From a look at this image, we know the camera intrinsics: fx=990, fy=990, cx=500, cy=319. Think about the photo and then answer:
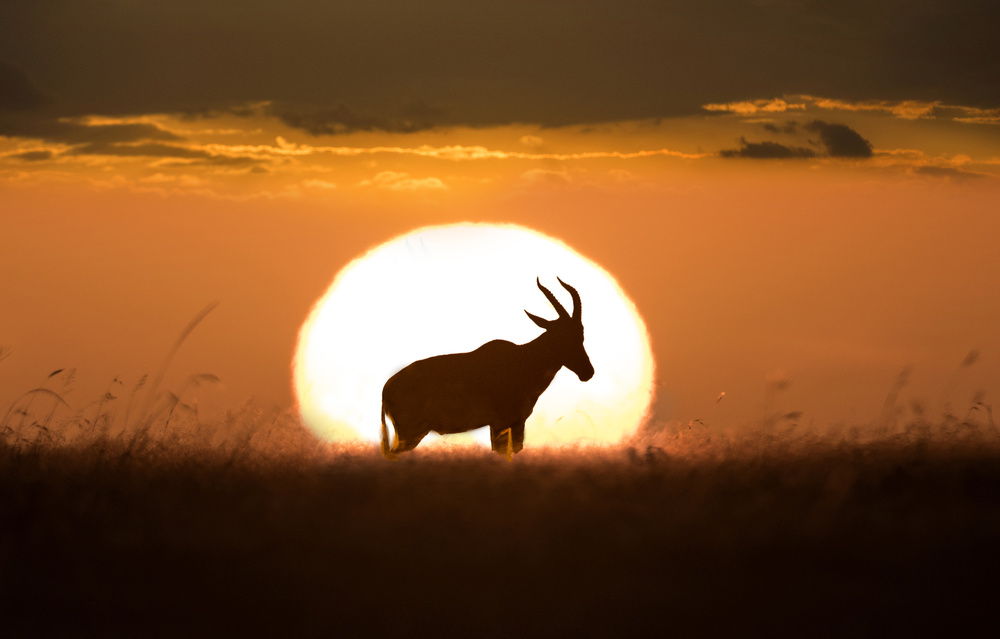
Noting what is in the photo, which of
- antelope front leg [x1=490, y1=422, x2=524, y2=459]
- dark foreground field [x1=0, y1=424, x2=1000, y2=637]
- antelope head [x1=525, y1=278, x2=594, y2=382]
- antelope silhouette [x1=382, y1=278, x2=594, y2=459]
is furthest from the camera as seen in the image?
antelope head [x1=525, y1=278, x2=594, y2=382]

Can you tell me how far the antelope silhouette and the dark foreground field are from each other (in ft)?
4.72

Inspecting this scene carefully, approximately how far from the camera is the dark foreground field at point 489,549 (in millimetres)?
4664

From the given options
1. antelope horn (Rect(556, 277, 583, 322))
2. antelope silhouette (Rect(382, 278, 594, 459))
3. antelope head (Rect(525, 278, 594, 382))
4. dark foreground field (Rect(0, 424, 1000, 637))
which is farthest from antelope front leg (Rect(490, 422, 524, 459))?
dark foreground field (Rect(0, 424, 1000, 637))

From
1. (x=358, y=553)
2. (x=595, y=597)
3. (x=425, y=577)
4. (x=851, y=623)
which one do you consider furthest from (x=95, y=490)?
(x=851, y=623)

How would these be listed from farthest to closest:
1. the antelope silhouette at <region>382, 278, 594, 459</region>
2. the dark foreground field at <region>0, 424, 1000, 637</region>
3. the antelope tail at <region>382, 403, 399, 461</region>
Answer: the antelope silhouette at <region>382, 278, 594, 459</region> → the antelope tail at <region>382, 403, 399, 461</region> → the dark foreground field at <region>0, 424, 1000, 637</region>

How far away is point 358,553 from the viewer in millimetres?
5305

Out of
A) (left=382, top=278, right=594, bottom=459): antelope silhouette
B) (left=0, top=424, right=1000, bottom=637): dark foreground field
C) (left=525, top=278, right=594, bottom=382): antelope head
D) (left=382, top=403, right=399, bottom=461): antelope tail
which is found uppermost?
(left=525, top=278, right=594, bottom=382): antelope head

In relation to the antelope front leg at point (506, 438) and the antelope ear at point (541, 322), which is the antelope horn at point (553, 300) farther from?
the antelope front leg at point (506, 438)

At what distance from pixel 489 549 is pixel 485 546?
0.16 ft

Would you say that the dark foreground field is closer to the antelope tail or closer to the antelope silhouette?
the antelope tail

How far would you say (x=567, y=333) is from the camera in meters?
9.84

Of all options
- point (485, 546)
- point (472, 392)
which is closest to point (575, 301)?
point (472, 392)

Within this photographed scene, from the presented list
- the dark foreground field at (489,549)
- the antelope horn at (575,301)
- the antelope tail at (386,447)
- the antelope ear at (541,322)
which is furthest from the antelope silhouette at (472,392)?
the dark foreground field at (489,549)

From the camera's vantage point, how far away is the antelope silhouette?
8953 mm
